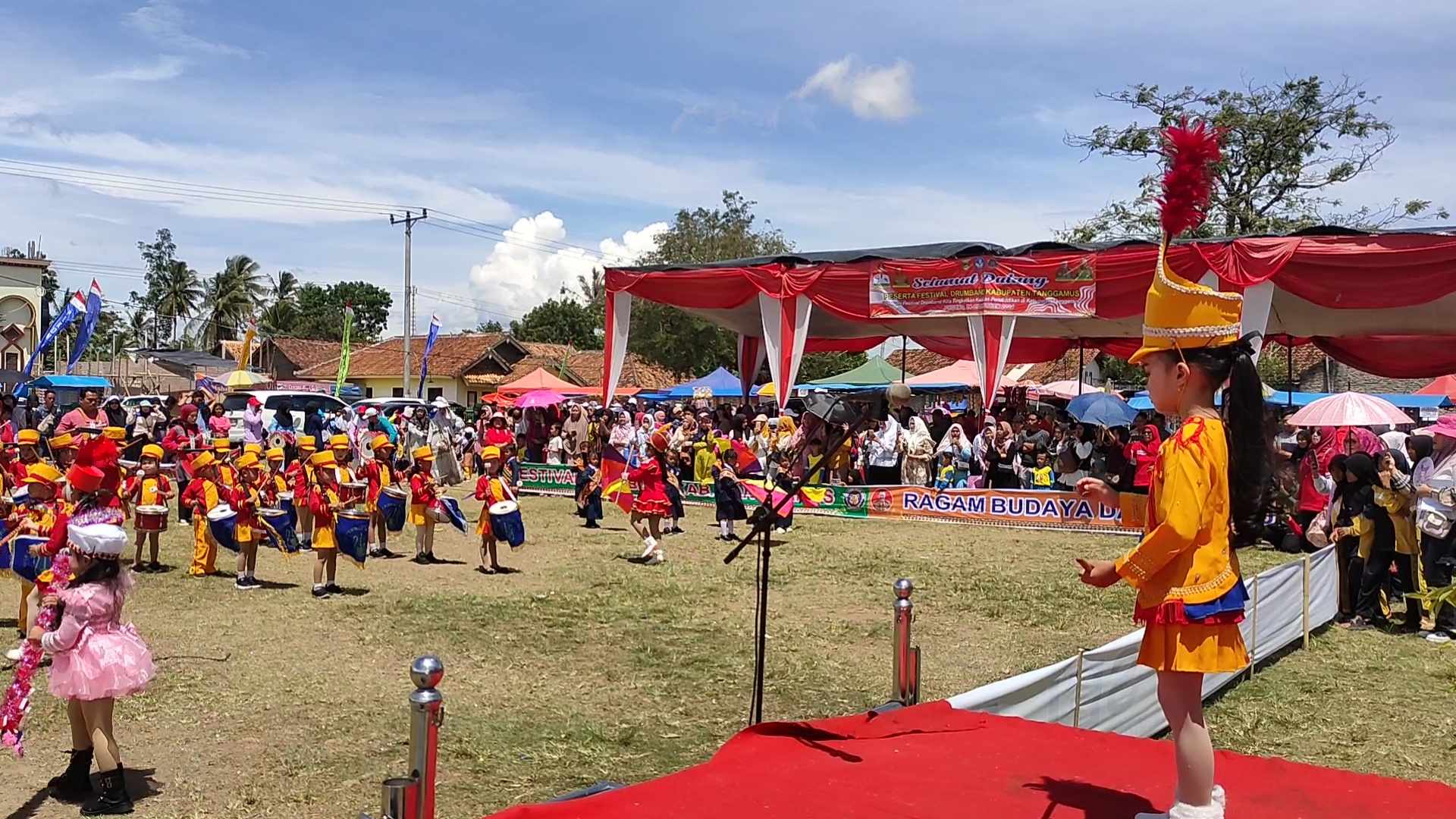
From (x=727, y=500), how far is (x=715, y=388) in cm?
1845

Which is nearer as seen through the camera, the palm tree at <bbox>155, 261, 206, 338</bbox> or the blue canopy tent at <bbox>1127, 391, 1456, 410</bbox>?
Result: the blue canopy tent at <bbox>1127, 391, 1456, 410</bbox>

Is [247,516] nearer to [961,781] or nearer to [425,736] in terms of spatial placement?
[425,736]

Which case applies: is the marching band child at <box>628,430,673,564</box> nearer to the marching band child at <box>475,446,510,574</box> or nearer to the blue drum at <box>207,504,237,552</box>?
the marching band child at <box>475,446,510,574</box>

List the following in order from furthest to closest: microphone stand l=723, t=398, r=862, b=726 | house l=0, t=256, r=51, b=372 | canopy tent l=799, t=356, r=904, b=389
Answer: house l=0, t=256, r=51, b=372
canopy tent l=799, t=356, r=904, b=389
microphone stand l=723, t=398, r=862, b=726

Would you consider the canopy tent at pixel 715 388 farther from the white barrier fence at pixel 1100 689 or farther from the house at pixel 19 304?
the house at pixel 19 304

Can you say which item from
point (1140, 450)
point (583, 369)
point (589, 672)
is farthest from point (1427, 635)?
point (583, 369)

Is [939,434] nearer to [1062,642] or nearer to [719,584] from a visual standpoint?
[719,584]

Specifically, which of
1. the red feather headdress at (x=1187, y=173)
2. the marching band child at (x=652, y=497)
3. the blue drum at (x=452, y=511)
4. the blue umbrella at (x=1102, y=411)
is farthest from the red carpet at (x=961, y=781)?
the blue umbrella at (x=1102, y=411)

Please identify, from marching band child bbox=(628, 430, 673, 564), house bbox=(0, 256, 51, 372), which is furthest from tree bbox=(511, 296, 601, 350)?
marching band child bbox=(628, 430, 673, 564)

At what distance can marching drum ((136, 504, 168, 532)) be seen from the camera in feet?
35.5

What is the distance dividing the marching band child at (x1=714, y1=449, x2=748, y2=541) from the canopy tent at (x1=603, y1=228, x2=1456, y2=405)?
2.54 metres

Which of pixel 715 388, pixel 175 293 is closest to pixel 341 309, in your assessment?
pixel 175 293

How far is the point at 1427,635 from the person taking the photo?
8.88m

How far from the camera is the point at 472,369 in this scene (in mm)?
50094
